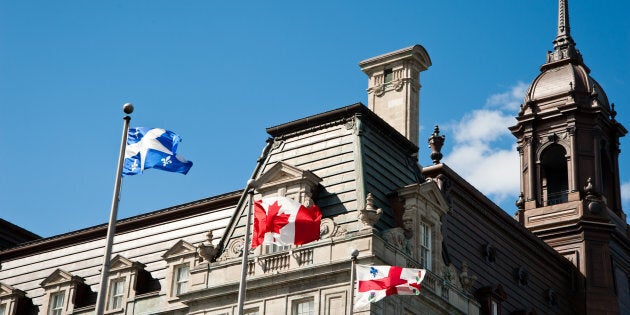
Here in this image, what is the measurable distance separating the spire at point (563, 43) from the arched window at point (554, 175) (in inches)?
231

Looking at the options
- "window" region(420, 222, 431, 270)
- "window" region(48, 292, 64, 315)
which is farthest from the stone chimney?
"window" region(48, 292, 64, 315)

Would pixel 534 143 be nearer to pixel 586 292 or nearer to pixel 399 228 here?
pixel 586 292

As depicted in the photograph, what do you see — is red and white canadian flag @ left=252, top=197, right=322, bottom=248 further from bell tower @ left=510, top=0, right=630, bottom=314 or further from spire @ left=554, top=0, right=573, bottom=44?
spire @ left=554, top=0, right=573, bottom=44

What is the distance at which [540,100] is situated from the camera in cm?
7294

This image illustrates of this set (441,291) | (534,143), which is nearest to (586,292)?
(534,143)

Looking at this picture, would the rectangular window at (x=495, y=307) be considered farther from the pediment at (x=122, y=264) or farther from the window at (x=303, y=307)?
the pediment at (x=122, y=264)

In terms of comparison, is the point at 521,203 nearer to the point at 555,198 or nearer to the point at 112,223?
the point at 555,198

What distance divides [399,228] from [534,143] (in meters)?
28.9

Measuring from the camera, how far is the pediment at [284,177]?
4619cm

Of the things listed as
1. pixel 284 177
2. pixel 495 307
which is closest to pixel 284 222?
pixel 284 177

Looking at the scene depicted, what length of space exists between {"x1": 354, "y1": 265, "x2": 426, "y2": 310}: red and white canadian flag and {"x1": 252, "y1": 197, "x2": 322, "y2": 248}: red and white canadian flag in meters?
2.21

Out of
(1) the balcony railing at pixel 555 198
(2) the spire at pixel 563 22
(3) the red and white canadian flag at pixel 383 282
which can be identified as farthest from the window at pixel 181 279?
(2) the spire at pixel 563 22

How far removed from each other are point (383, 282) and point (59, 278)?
1879cm

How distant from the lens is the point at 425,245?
46.8 m
